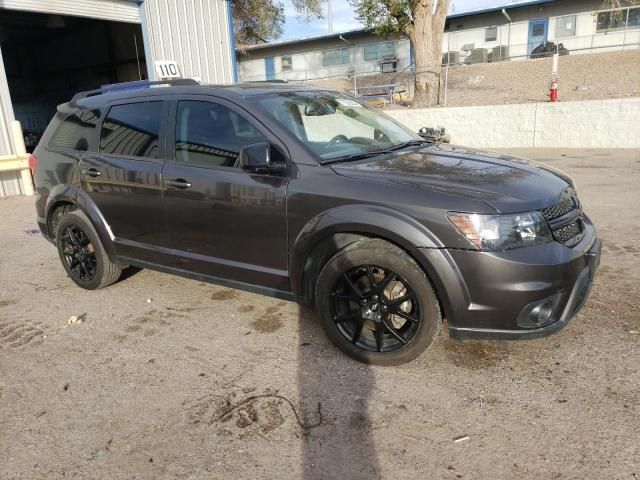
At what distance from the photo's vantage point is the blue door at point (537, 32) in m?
28.2

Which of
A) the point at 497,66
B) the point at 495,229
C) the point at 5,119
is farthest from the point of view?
the point at 497,66

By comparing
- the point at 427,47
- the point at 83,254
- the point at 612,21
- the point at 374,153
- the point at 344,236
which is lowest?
the point at 83,254

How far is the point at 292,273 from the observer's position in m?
3.43

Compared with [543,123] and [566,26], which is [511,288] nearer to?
[543,123]

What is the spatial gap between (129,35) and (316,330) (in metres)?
18.5

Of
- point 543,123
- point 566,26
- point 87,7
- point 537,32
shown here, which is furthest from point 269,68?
point 87,7

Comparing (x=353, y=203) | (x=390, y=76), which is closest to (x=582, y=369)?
(x=353, y=203)

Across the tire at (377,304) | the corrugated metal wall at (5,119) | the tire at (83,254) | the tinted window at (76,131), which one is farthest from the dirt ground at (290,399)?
the corrugated metal wall at (5,119)

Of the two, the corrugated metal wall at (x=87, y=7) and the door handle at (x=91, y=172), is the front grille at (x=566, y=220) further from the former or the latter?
the corrugated metal wall at (x=87, y=7)

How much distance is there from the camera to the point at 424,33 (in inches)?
664

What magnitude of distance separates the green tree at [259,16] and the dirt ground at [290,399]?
1073 inches

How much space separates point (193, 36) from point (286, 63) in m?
23.3

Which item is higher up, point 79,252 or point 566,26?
point 566,26

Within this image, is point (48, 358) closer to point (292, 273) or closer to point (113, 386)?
point (113, 386)
